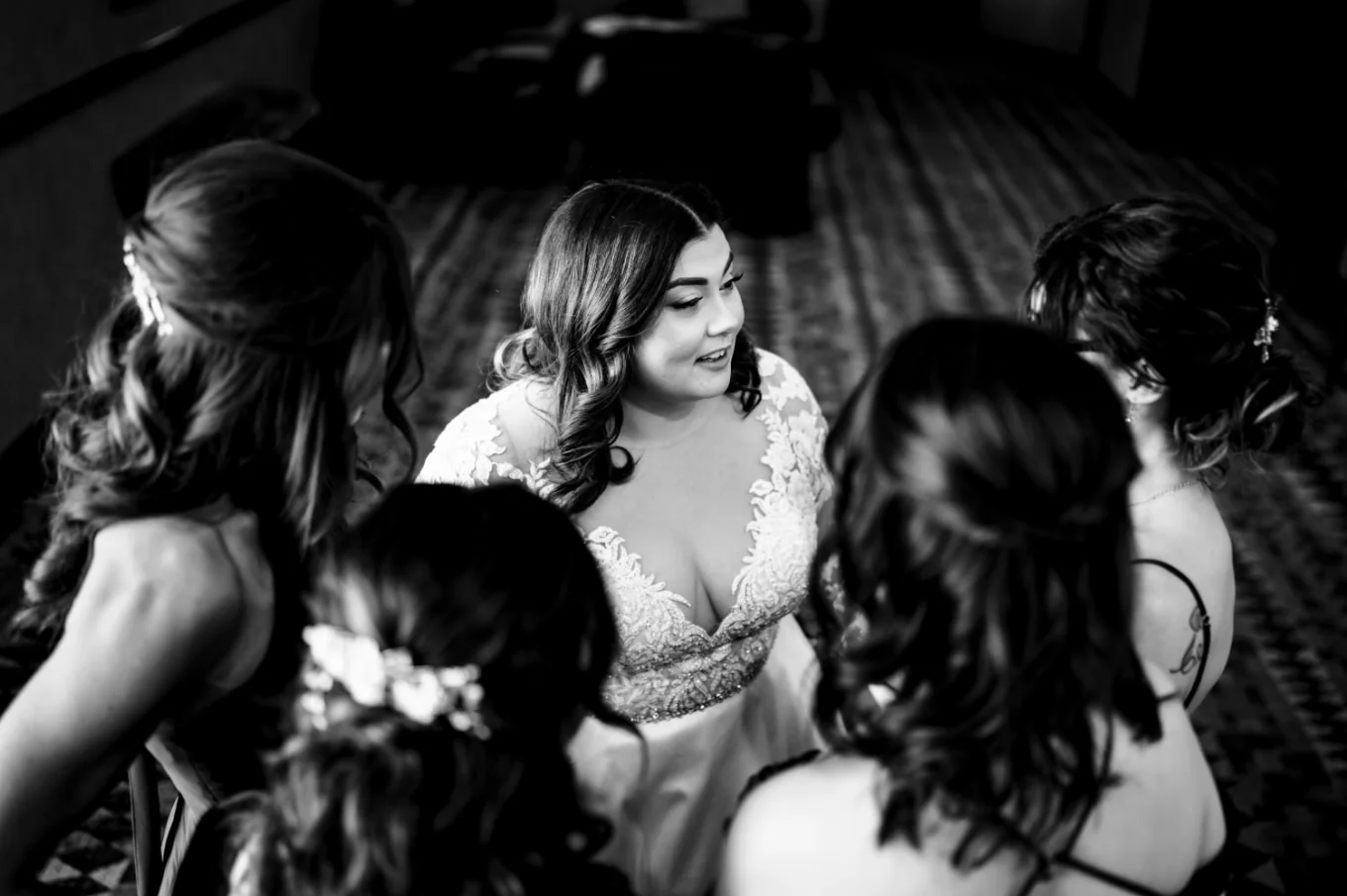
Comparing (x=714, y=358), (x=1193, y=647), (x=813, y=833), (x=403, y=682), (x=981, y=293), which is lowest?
(x=981, y=293)

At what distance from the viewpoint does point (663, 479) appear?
212 cm

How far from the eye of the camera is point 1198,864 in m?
1.23

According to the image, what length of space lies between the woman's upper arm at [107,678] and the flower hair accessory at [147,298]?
222 millimetres

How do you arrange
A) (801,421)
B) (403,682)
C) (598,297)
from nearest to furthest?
(403,682) → (598,297) → (801,421)

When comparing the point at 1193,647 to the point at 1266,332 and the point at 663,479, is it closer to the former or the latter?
the point at 1266,332

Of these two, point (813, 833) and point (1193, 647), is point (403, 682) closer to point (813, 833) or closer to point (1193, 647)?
point (813, 833)

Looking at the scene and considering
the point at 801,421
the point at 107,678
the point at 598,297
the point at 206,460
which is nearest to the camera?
the point at 107,678

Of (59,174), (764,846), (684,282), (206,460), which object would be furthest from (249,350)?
(59,174)

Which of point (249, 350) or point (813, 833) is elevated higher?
point (249, 350)

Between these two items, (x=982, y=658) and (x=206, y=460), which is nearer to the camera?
(x=982, y=658)

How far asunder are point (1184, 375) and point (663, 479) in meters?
0.87

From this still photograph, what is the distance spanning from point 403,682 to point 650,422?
1.19 meters

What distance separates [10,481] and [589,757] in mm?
2775

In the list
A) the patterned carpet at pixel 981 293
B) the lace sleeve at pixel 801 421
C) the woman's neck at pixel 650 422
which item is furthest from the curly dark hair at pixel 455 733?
the lace sleeve at pixel 801 421
